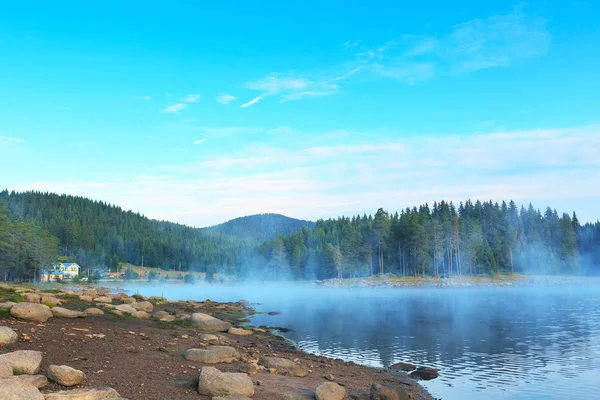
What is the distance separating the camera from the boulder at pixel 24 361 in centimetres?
1339

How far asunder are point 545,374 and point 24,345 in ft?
79.2

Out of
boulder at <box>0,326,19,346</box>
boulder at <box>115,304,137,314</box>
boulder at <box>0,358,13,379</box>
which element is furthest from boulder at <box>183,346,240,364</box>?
boulder at <box>115,304,137,314</box>

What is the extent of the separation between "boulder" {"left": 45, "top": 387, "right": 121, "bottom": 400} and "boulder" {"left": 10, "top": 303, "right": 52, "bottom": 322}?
1093cm

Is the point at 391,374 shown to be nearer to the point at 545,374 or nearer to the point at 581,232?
the point at 545,374

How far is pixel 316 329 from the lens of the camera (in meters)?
43.1

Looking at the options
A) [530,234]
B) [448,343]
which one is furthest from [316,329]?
[530,234]

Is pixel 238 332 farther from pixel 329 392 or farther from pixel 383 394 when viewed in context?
pixel 329 392

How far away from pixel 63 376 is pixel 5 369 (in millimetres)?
1453

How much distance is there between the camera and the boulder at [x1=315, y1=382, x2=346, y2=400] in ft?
53.0

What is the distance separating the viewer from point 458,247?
453 feet

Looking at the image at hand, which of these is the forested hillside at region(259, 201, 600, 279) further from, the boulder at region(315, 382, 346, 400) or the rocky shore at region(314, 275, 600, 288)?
the boulder at region(315, 382, 346, 400)

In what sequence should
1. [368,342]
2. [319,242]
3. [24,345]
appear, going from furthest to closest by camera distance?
[319,242]
[368,342]
[24,345]

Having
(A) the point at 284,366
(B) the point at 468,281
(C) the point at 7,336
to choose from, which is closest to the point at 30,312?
(C) the point at 7,336

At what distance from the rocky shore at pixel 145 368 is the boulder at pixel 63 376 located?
26 mm
